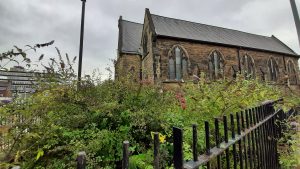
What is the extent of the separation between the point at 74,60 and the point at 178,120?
2.79m

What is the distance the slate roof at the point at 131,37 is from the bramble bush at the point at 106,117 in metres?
21.1

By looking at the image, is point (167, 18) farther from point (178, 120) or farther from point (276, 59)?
point (178, 120)

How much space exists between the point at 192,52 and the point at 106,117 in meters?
19.3

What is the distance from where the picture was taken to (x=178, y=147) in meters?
1.08

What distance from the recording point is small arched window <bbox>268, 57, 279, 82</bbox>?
2840 centimetres

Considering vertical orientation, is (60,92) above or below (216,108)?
above

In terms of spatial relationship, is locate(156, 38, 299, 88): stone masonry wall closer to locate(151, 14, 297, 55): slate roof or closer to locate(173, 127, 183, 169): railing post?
locate(151, 14, 297, 55): slate roof

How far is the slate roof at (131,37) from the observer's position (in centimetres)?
2597

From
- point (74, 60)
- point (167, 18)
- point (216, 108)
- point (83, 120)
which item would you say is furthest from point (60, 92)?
point (167, 18)

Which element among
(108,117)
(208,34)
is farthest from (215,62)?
(108,117)

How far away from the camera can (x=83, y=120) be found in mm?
3594

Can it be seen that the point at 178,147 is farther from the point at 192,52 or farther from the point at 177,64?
the point at 192,52

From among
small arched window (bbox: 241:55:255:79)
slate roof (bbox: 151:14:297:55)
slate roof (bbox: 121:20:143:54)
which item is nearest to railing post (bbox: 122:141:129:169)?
slate roof (bbox: 151:14:297:55)

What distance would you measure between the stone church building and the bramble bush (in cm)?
1205
